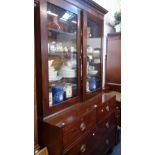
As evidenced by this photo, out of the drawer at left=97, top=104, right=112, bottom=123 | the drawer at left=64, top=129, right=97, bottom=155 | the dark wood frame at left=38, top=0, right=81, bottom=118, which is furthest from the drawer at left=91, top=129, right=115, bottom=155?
the dark wood frame at left=38, top=0, right=81, bottom=118

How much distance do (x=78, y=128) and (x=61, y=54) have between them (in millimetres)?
720

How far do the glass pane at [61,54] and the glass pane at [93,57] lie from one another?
0.95ft

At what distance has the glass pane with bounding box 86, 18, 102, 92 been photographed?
6.52 ft

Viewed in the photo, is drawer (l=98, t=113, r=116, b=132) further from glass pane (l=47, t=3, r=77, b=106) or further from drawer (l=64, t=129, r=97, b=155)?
glass pane (l=47, t=3, r=77, b=106)

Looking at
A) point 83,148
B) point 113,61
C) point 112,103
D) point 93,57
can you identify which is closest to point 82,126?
point 83,148

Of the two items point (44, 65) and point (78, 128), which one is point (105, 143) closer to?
point (78, 128)

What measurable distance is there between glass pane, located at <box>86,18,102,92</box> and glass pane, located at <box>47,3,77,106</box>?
0.95 ft

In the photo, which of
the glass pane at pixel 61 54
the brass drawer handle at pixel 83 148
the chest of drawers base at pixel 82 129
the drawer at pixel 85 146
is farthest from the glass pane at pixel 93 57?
the brass drawer handle at pixel 83 148

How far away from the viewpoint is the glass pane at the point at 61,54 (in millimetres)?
1472
